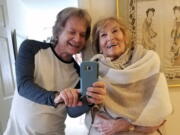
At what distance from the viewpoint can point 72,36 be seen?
1145 mm

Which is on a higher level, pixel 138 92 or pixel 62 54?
pixel 62 54

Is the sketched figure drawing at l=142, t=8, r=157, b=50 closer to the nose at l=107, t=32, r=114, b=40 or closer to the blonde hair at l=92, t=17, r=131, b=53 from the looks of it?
the blonde hair at l=92, t=17, r=131, b=53

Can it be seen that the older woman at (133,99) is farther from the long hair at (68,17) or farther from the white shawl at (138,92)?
the long hair at (68,17)

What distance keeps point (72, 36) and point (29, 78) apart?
26cm

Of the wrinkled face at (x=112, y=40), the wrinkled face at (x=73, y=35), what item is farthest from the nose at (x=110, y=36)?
the wrinkled face at (x=73, y=35)

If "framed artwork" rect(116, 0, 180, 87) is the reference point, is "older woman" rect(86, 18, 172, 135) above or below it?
below

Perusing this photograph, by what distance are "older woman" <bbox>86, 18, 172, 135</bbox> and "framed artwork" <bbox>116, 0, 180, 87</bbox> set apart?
0.72 feet

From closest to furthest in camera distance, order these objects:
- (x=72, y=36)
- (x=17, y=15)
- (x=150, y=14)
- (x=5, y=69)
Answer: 1. (x=72, y=36)
2. (x=150, y=14)
3. (x=5, y=69)
4. (x=17, y=15)

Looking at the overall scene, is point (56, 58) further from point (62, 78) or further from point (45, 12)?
point (45, 12)

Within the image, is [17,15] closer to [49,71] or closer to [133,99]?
[49,71]

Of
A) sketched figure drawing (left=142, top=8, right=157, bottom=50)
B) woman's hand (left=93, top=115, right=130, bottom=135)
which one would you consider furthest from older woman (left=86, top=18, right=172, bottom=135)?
sketched figure drawing (left=142, top=8, right=157, bottom=50)

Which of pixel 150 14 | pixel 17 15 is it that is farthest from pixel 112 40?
pixel 17 15

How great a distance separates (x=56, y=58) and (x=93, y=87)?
0.36 metres

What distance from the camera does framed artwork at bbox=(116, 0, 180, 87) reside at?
1.24 meters
